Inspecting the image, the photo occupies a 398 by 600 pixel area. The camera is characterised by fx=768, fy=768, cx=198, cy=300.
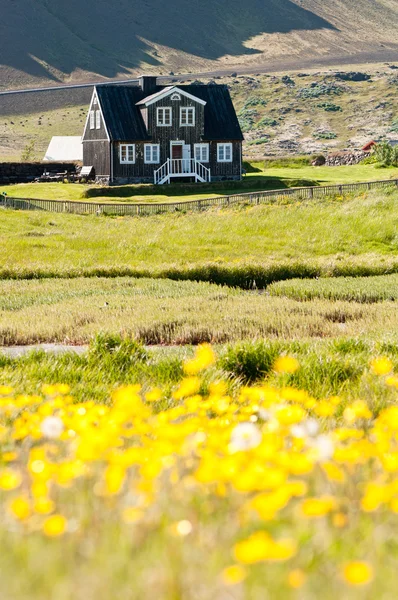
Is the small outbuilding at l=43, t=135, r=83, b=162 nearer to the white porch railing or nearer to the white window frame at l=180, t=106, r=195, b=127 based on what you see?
the white porch railing

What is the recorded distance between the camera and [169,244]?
27922 millimetres

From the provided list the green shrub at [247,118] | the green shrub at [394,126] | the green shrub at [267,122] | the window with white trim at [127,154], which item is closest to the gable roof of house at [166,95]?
the window with white trim at [127,154]

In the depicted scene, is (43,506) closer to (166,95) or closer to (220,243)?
(220,243)

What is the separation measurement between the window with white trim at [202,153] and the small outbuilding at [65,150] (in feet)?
58.3

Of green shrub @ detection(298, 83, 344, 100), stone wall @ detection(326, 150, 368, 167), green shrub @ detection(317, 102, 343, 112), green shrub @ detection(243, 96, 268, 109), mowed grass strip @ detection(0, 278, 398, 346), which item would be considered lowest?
mowed grass strip @ detection(0, 278, 398, 346)

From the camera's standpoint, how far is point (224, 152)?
60688 mm

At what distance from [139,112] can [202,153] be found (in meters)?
5.91

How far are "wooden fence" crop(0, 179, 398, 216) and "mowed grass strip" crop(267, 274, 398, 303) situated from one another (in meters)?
19.2

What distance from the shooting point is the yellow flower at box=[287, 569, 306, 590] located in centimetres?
215

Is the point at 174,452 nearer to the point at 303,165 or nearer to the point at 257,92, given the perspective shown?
the point at 303,165

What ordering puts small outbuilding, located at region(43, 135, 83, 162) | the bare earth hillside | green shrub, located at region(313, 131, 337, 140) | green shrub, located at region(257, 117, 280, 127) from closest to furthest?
small outbuilding, located at region(43, 135, 83, 162)
the bare earth hillside
green shrub, located at region(313, 131, 337, 140)
green shrub, located at region(257, 117, 280, 127)

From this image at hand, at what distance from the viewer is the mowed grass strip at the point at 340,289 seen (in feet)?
55.8

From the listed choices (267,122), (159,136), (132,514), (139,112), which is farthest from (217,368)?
(267,122)

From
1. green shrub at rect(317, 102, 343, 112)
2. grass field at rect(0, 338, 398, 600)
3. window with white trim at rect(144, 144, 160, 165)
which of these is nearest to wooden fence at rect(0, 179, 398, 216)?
window with white trim at rect(144, 144, 160, 165)
